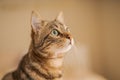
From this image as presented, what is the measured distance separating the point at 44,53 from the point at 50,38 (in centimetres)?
11

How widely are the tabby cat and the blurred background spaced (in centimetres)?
9

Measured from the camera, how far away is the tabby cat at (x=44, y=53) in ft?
4.93

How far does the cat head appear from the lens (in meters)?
1.51

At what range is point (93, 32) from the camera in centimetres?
189

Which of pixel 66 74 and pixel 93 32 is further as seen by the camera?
pixel 93 32

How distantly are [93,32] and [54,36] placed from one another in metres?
0.49

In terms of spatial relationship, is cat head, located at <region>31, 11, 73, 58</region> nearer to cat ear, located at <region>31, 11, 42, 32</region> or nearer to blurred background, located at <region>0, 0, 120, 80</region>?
cat ear, located at <region>31, 11, 42, 32</region>

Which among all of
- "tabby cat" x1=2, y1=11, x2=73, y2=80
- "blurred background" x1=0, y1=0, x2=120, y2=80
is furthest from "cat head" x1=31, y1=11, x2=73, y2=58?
"blurred background" x1=0, y1=0, x2=120, y2=80

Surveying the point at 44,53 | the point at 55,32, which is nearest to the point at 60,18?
the point at 55,32

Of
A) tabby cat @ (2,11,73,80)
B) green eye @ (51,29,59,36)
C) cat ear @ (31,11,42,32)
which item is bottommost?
tabby cat @ (2,11,73,80)

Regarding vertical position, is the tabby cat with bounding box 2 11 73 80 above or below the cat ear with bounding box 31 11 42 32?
below

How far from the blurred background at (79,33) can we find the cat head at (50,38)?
116mm

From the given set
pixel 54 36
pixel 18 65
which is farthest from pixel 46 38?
pixel 18 65

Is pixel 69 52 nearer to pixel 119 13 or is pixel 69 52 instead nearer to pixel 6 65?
pixel 6 65
